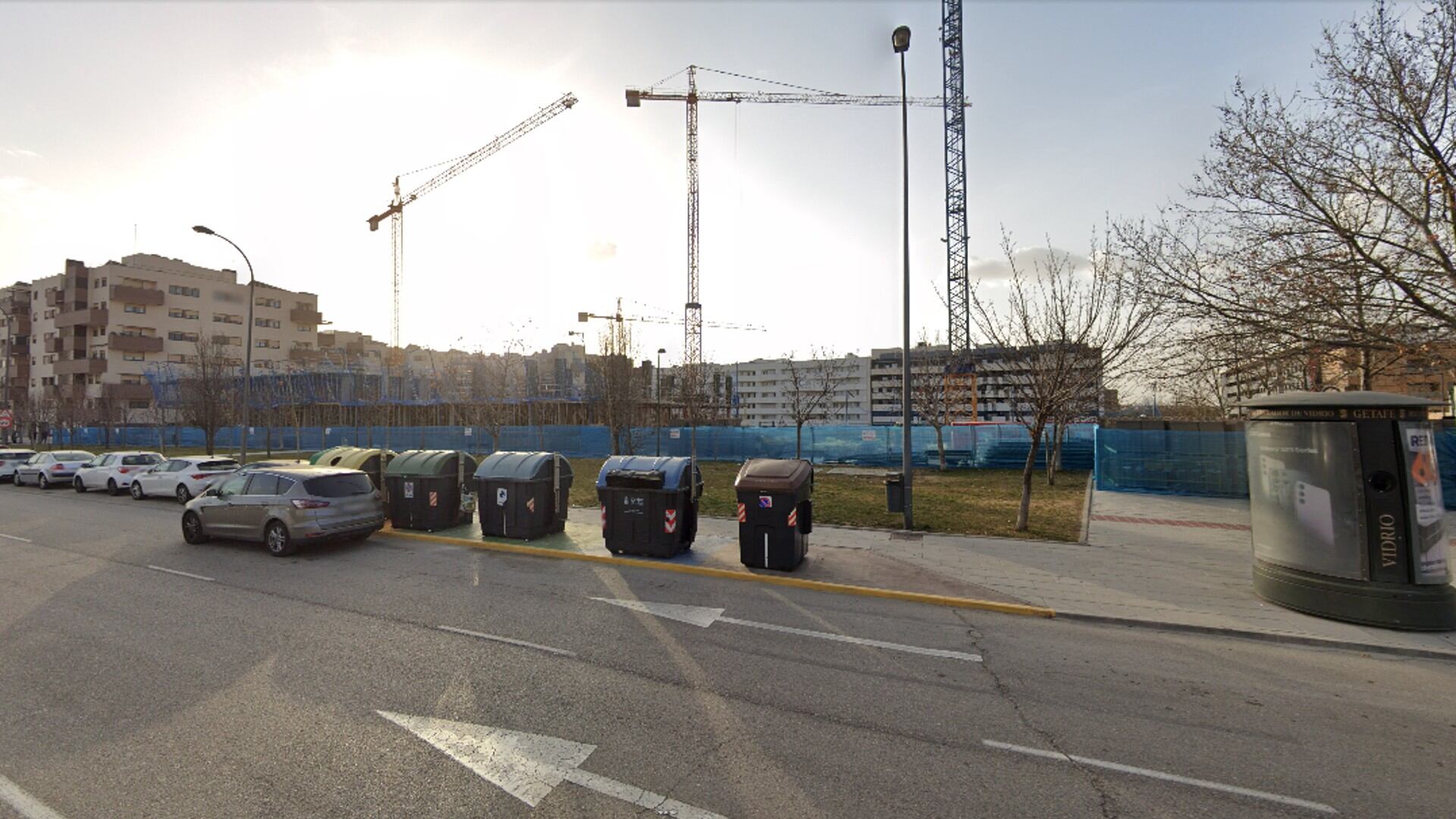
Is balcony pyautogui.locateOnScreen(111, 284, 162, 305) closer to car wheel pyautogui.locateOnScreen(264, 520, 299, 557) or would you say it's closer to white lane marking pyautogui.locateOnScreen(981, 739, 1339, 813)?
car wheel pyautogui.locateOnScreen(264, 520, 299, 557)

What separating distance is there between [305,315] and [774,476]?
86.6m

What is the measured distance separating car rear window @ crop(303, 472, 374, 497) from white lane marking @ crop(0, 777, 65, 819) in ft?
24.0

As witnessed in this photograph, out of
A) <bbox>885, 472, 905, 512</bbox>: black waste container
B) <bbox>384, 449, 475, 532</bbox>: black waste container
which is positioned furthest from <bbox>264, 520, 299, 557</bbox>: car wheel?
<bbox>885, 472, 905, 512</bbox>: black waste container

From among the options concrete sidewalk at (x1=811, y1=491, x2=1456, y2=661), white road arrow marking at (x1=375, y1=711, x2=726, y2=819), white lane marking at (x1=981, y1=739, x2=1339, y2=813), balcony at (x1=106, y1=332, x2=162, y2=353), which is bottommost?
concrete sidewalk at (x1=811, y1=491, x2=1456, y2=661)

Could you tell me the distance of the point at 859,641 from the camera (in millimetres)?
6297

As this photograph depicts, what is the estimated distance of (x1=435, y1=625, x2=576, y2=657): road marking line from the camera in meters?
5.85

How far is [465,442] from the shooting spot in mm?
39250

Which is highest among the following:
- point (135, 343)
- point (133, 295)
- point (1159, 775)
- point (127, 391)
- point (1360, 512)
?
point (133, 295)

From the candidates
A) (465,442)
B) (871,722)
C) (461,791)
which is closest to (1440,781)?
(871,722)

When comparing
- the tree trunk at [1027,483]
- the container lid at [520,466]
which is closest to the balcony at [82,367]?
the container lid at [520,466]

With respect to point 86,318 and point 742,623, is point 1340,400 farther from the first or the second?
point 86,318

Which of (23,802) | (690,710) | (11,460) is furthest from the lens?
(11,460)

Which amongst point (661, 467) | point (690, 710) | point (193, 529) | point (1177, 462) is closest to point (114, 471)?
point (193, 529)

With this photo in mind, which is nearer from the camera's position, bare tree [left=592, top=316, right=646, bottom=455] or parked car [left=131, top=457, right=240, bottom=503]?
parked car [left=131, top=457, right=240, bottom=503]
